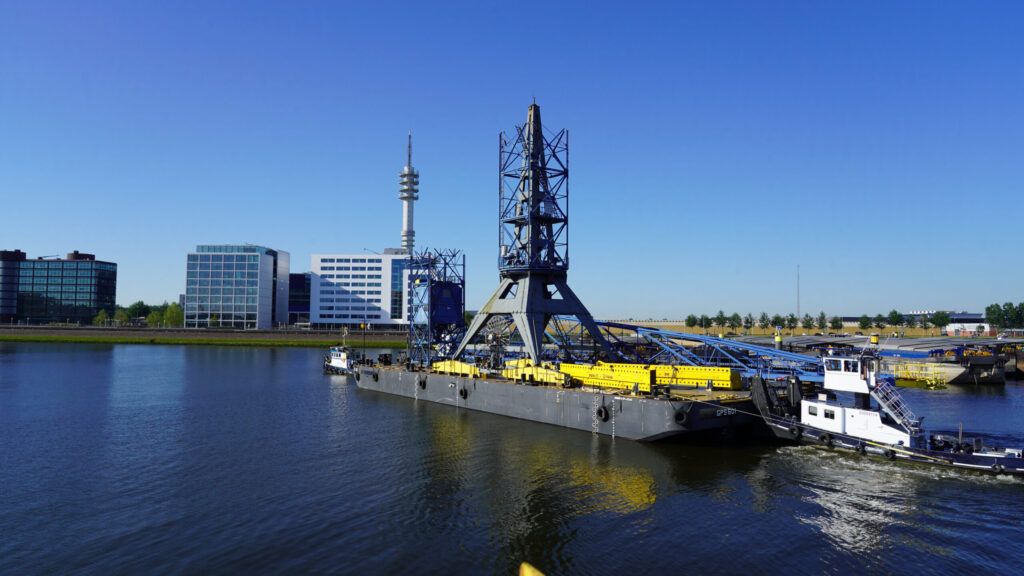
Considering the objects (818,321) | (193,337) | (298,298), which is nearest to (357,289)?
(298,298)

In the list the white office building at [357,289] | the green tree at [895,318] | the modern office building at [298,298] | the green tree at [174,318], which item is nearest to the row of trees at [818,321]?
the green tree at [895,318]

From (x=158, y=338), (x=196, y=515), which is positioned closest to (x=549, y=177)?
(x=196, y=515)

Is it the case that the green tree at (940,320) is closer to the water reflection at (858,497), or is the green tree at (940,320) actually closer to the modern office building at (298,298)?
the water reflection at (858,497)

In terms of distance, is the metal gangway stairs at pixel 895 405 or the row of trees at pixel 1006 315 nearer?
the metal gangway stairs at pixel 895 405

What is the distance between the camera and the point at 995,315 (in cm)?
16450

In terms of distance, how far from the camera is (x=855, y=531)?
21984 mm

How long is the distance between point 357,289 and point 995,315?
639 ft

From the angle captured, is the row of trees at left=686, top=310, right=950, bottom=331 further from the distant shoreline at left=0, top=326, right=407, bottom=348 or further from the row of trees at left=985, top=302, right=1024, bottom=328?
the distant shoreline at left=0, top=326, right=407, bottom=348

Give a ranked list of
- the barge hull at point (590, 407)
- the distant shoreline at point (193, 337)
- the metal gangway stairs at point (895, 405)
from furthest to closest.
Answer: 1. the distant shoreline at point (193, 337)
2. the barge hull at point (590, 407)
3. the metal gangway stairs at point (895, 405)

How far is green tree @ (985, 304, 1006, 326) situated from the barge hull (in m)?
181

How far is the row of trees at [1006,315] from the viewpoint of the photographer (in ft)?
528

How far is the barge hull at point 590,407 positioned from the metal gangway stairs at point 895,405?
7.12m

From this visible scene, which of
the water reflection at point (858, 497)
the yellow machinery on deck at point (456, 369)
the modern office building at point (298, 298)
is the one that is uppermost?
the modern office building at point (298, 298)

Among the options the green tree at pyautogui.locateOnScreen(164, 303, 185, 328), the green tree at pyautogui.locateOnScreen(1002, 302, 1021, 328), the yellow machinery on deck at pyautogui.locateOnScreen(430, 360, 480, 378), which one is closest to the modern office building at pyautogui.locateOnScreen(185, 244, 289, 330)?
the green tree at pyautogui.locateOnScreen(164, 303, 185, 328)
